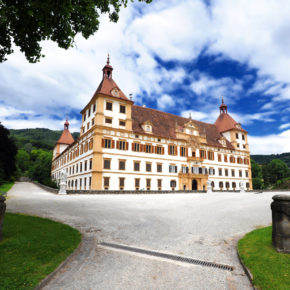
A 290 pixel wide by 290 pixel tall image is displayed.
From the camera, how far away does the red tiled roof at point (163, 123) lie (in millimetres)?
41656

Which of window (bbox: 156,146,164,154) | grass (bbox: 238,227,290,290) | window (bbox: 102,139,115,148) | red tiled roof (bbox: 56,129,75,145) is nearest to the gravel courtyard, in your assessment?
grass (bbox: 238,227,290,290)

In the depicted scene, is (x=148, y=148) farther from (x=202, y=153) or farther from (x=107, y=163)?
(x=202, y=153)

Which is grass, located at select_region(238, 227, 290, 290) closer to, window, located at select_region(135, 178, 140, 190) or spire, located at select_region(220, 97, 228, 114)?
window, located at select_region(135, 178, 140, 190)

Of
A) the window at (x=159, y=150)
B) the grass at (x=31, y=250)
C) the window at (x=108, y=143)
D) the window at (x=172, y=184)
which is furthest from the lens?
the window at (x=172, y=184)

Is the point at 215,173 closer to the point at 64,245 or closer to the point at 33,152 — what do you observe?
the point at 64,245

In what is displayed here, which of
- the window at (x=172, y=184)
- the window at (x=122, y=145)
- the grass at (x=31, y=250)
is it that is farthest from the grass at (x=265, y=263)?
the window at (x=172, y=184)

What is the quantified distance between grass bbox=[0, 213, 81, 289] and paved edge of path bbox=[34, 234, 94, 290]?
0.07m

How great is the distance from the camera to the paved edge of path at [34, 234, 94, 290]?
14.7 ft

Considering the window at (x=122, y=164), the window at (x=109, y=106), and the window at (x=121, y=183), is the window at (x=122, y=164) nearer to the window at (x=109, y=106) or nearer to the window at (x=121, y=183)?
the window at (x=121, y=183)

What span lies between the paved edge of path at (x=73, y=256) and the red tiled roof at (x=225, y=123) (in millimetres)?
52833

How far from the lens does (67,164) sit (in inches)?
1969

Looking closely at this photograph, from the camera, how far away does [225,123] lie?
188 feet

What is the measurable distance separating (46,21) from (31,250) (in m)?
8.23

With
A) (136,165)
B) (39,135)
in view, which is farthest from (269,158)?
(39,135)
